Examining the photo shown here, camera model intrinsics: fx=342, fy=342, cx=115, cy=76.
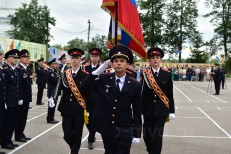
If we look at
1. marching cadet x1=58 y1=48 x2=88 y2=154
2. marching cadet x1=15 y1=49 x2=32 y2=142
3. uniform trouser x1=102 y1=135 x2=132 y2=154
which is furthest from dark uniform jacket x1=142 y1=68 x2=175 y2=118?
marching cadet x1=15 y1=49 x2=32 y2=142

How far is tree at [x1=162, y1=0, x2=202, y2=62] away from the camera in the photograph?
61594mm

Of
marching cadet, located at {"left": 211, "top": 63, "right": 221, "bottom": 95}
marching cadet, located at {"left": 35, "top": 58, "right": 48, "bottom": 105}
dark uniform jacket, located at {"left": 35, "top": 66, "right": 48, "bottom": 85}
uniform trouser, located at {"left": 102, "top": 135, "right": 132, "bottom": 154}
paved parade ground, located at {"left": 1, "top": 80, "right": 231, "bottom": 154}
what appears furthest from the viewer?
marching cadet, located at {"left": 211, "top": 63, "right": 221, "bottom": 95}

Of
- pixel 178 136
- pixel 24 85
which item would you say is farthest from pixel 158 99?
pixel 24 85

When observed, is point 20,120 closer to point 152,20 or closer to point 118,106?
point 118,106

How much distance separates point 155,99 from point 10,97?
305 centimetres

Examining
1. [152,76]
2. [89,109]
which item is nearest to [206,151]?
[152,76]

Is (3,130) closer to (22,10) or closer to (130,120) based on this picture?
(130,120)

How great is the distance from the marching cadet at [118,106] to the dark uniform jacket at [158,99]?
62.4 inches

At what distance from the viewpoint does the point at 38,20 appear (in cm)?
5706

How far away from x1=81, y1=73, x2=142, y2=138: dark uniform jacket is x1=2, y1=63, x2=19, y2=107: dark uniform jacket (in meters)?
3.23

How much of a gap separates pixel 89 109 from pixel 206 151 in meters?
2.54

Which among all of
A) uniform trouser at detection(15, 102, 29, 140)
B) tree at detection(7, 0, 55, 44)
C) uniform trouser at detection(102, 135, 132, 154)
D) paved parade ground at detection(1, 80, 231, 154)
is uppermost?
tree at detection(7, 0, 55, 44)

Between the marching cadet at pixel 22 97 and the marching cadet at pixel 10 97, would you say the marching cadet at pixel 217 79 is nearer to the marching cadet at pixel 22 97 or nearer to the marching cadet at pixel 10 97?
the marching cadet at pixel 22 97

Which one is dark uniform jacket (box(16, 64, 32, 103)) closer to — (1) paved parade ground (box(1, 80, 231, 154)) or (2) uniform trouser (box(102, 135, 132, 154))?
(1) paved parade ground (box(1, 80, 231, 154))
